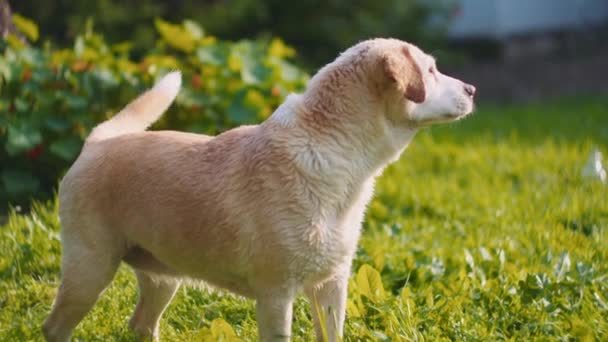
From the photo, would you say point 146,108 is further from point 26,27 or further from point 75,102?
point 26,27

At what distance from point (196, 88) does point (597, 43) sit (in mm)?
9011

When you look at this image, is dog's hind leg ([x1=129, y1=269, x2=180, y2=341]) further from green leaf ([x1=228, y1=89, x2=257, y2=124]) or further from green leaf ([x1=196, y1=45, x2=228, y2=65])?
green leaf ([x1=196, y1=45, x2=228, y2=65])

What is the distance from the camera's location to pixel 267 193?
2.82 metres

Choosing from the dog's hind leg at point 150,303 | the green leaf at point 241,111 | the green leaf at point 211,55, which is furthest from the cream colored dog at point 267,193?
the green leaf at point 211,55

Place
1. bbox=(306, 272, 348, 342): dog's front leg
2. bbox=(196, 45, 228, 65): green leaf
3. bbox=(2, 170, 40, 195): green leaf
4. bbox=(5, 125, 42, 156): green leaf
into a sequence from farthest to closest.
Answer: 1. bbox=(196, 45, 228, 65): green leaf
2. bbox=(2, 170, 40, 195): green leaf
3. bbox=(5, 125, 42, 156): green leaf
4. bbox=(306, 272, 348, 342): dog's front leg

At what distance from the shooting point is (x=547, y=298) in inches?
135

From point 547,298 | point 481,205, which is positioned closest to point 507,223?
point 481,205

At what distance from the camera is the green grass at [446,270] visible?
3.26 metres

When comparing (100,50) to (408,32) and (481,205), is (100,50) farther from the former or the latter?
(408,32)

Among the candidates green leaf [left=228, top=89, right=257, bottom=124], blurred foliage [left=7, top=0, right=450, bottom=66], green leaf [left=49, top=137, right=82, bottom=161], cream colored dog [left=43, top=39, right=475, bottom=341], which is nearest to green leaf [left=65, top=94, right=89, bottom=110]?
green leaf [left=49, top=137, right=82, bottom=161]

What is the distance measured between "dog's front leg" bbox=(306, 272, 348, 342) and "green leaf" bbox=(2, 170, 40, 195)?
2.44 meters

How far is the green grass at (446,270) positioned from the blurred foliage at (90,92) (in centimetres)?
42

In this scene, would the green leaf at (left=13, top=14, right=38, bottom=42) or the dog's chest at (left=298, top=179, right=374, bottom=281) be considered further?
the green leaf at (left=13, top=14, right=38, bottom=42)

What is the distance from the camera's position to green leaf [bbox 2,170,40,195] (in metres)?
4.86
